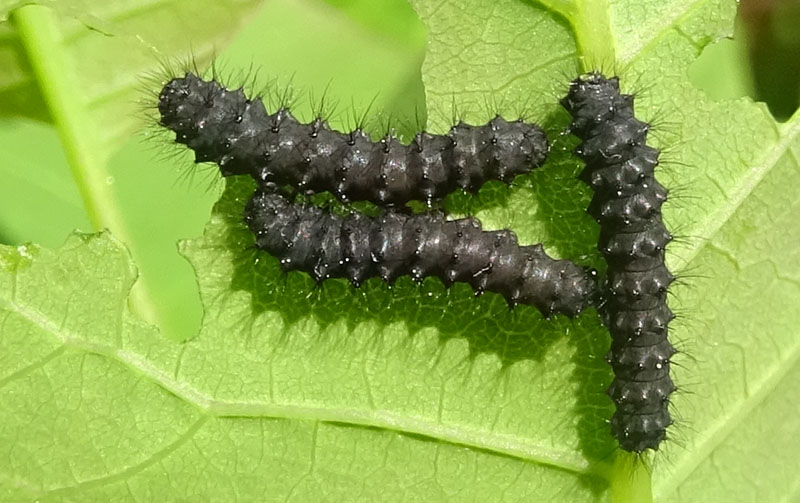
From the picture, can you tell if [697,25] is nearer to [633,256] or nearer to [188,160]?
[633,256]

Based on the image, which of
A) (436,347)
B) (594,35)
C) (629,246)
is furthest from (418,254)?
(594,35)

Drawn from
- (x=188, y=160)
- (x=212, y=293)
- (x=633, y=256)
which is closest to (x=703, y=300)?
(x=633, y=256)

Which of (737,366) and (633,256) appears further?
(737,366)

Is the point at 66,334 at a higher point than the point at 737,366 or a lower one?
higher

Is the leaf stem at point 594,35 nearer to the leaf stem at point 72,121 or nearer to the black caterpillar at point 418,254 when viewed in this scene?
the black caterpillar at point 418,254

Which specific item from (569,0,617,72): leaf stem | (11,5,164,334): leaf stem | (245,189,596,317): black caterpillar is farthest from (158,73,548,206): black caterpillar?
(11,5,164,334): leaf stem

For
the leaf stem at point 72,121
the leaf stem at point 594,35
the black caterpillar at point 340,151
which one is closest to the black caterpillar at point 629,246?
the leaf stem at point 594,35
